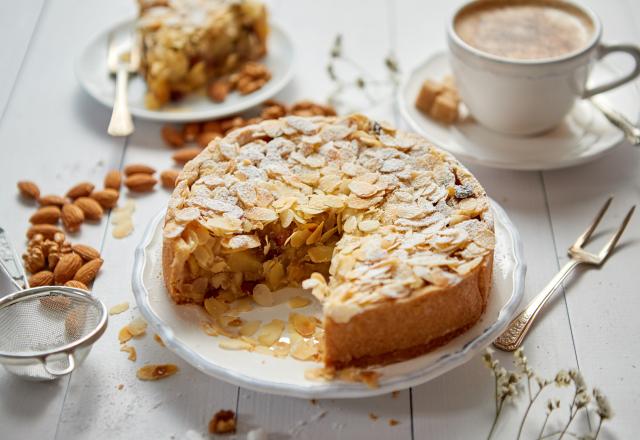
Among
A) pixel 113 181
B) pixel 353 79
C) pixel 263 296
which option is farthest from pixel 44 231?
pixel 353 79

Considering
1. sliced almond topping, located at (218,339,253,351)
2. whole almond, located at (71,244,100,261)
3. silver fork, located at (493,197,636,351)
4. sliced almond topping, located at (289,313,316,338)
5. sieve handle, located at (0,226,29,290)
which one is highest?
sliced almond topping, located at (218,339,253,351)

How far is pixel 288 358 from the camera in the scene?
201cm

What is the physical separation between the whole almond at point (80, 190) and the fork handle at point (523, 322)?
149 cm

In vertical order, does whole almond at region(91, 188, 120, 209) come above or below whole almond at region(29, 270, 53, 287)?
below

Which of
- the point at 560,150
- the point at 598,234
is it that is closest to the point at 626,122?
the point at 560,150

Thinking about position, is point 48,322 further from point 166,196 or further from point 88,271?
point 166,196

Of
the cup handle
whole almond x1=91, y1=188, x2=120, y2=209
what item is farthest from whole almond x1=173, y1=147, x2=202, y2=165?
the cup handle

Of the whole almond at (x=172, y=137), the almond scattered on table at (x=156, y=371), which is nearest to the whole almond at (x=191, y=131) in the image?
the whole almond at (x=172, y=137)

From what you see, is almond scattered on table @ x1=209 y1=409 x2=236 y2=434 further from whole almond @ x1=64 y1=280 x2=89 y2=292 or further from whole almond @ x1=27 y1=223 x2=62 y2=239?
whole almond @ x1=27 y1=223 x2=62 y2=239

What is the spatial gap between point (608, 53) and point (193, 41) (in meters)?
1.61

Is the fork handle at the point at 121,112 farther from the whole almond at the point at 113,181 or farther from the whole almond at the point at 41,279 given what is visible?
the whole almond at the point at 41,279

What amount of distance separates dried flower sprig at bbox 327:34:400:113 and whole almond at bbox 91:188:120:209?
0.99 m

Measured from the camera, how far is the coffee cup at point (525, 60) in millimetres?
2723

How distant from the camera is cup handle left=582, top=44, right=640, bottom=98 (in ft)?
9.24
